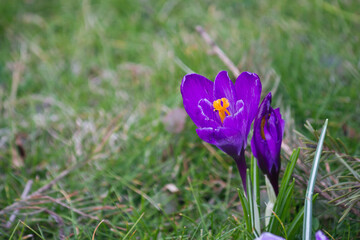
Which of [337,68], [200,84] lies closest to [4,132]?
[200,84]

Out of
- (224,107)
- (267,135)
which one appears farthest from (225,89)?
(267,135)

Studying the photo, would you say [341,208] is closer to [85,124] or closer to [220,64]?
[220,64]

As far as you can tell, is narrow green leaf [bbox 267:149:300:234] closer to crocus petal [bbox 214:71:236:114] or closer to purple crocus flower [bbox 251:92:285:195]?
purple crocus flower [bbox 251:92:285:195]

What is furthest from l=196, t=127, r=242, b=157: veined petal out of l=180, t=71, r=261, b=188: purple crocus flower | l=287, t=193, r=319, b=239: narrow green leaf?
l=287, t=193, r=319, b=239: narrow green leaf

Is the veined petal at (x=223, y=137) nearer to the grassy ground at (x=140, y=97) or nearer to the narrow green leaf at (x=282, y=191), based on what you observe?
the narrow green leaf at (x=282, y=191)

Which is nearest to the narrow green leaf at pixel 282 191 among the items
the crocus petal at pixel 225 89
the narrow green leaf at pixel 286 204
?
the narrow green leaf at pixel 286 204
